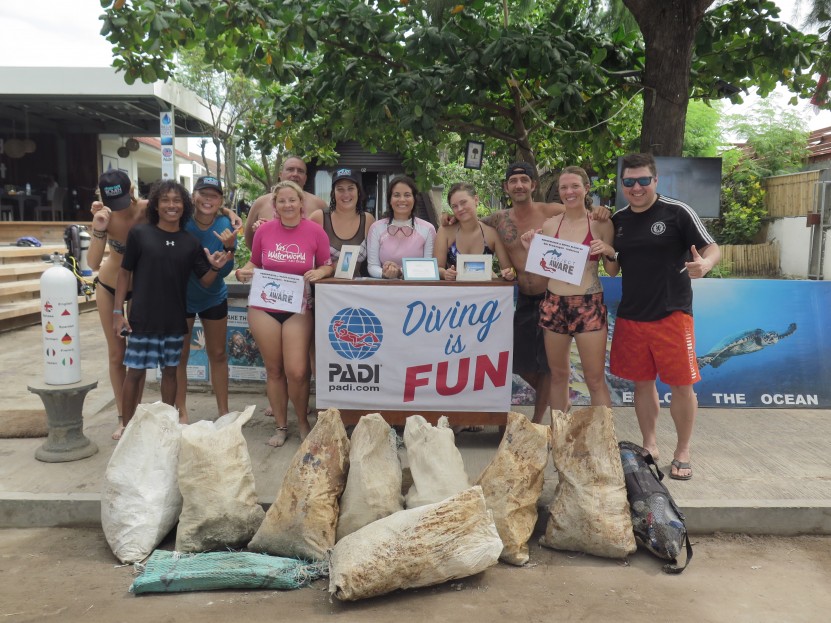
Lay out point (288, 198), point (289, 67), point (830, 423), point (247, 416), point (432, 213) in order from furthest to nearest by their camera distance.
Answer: point (432, 213) → point (289, 67) → point (830, 423) → point (288, 198) → point (247, 416)

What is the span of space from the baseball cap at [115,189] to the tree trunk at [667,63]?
4.38m

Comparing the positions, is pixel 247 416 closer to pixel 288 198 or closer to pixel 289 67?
pixel 288 198

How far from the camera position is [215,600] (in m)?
3.34

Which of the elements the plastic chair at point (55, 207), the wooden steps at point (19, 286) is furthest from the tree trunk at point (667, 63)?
the plastic chair at point (55, 207)

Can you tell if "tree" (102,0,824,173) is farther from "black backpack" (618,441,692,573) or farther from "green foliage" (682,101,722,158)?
Result: "green foliage" (682,101,722,158)

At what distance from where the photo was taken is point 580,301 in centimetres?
469

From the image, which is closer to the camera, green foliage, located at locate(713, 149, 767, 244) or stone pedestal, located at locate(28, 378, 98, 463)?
stone pedestal, located at locate(28, 378, 98, 463)

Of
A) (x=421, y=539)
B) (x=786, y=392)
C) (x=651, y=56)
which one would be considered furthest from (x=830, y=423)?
(x=421, y=539)

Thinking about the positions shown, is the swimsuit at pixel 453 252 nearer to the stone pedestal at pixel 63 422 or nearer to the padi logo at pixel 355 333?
the padi logo at pixel 355 333

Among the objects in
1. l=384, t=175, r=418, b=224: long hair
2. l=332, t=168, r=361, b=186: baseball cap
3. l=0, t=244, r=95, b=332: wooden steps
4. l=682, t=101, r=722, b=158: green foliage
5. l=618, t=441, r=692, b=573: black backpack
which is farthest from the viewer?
l=682, t=101, r=722, b=158: green foliage

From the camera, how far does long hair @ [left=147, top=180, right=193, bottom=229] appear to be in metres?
4.79

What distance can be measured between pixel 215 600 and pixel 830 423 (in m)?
5.02

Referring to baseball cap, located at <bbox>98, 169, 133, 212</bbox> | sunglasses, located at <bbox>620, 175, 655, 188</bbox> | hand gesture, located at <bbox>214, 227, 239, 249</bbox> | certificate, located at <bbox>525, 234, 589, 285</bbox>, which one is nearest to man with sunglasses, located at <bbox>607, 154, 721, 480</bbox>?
sunglasses, located at <bbox>620, 175, 655, 188</bbox>

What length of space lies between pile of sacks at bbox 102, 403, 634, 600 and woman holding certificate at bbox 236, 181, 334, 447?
1.00 meters
